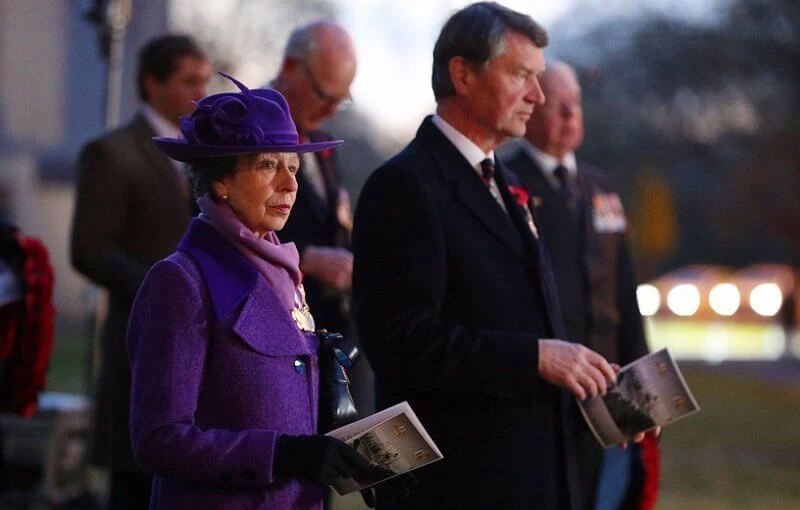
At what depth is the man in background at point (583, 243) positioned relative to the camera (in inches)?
199

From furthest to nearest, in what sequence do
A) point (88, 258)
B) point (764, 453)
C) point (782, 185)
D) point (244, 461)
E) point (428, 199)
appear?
Answer: point (782, 185)
point (764, 453)
point (88, 258)
point (428, 199)
point (244, 461)

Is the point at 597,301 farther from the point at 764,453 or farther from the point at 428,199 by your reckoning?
the point at 764,453

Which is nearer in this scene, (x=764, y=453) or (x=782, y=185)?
(x=764, y=453)

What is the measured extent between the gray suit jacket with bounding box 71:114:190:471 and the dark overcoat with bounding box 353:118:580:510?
53.1 inches

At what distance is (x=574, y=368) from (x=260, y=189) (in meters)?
1.17

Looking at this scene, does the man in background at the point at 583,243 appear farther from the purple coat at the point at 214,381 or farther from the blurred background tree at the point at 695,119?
the blurred background tree at the point at 695,119

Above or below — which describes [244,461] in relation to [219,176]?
below

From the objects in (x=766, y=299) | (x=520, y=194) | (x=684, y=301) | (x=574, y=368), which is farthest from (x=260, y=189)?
(x=684, y=301)

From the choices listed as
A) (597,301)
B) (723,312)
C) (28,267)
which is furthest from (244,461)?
(723,312)

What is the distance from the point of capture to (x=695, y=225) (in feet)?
198

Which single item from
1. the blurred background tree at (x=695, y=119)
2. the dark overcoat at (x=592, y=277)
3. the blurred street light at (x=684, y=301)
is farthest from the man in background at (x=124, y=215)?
the blurred street light at (x=684, y=301)

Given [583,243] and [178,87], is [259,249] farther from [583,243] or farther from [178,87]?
[583,243]

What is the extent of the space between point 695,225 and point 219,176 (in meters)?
58.7

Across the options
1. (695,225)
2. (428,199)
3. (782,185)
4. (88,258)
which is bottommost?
(695,225)
